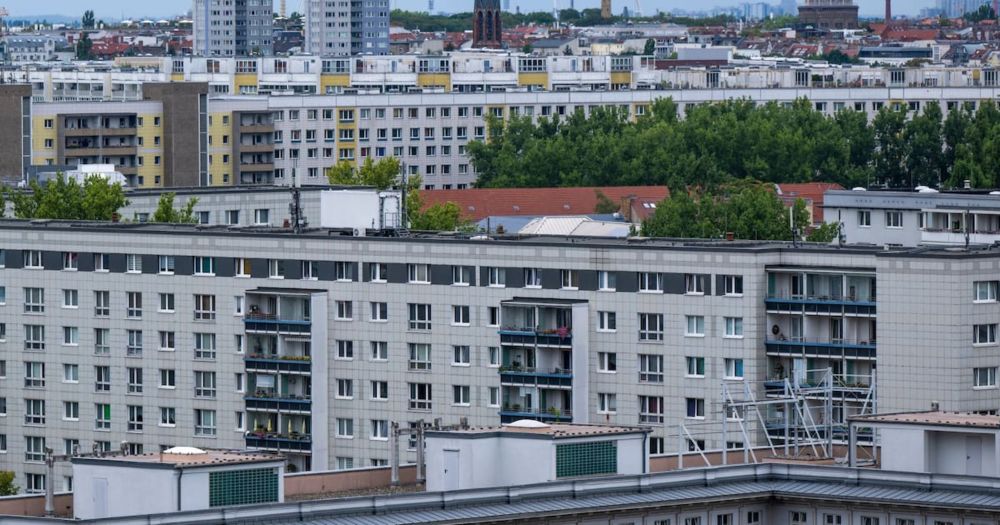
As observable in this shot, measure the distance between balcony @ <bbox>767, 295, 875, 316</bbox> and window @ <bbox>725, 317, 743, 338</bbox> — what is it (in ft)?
3.06

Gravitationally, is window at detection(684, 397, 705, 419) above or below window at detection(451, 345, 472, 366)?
below

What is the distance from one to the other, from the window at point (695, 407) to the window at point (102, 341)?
1975 cm

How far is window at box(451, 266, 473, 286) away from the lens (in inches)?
3686

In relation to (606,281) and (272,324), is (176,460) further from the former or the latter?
(272,324)

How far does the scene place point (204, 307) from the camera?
97.2 meters

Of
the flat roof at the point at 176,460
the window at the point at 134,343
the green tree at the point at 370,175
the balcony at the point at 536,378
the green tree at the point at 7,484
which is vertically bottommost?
the green tree at the point at 7,484

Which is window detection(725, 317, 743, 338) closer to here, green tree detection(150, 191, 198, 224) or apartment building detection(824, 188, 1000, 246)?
apartment building detection(824, 188, 1000, 246)

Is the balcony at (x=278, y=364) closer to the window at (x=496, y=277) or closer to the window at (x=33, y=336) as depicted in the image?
the window at (x=496, y=277)

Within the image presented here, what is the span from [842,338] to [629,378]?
6.62 metres

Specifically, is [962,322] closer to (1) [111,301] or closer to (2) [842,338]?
(2) [842,338]

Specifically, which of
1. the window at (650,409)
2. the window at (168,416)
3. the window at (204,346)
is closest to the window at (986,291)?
the window at (650,409)

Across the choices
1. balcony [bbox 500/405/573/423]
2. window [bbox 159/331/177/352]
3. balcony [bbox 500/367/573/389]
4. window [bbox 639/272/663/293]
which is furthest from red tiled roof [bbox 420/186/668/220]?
window [bbox 639/272/663/293]

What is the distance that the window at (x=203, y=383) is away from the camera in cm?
9694

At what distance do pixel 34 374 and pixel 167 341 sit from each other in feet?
17.1
